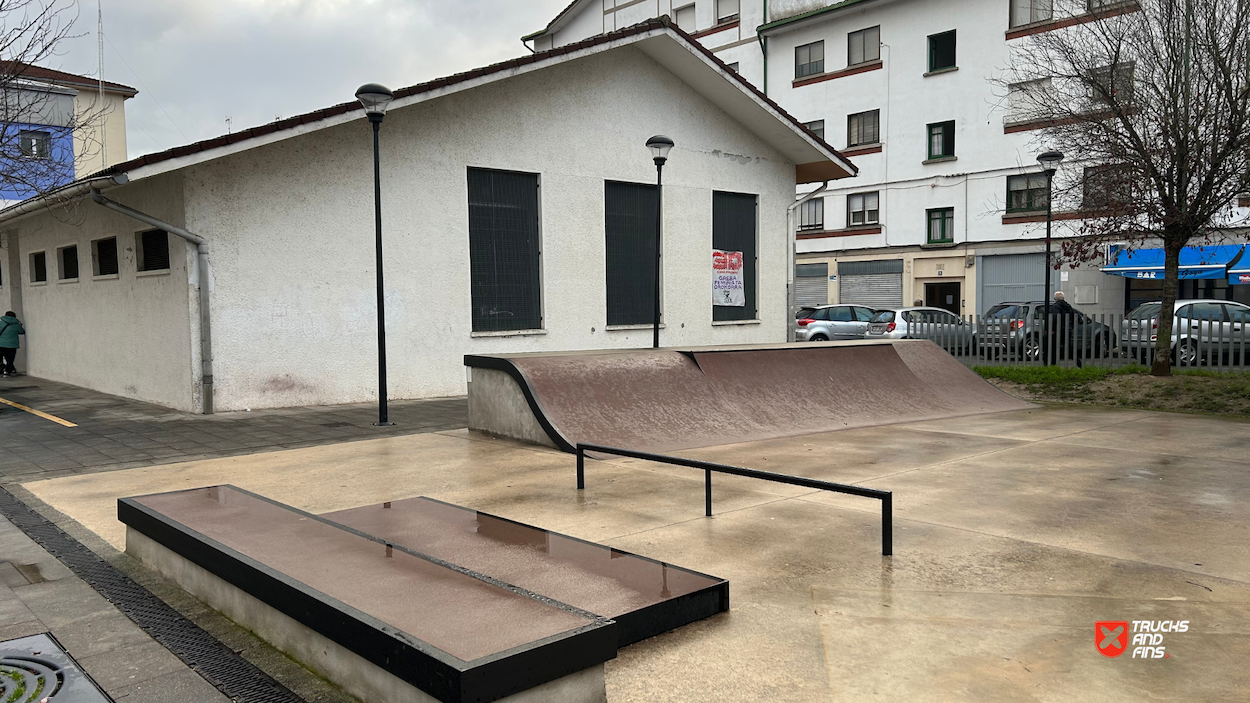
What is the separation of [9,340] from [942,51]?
31.2m

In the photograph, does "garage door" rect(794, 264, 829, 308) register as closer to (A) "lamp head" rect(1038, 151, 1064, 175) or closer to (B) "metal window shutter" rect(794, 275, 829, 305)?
(B) "metal window shutter" rect(794, 275, 829, 305)

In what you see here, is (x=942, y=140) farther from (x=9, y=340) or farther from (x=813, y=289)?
(x=9, y=340)

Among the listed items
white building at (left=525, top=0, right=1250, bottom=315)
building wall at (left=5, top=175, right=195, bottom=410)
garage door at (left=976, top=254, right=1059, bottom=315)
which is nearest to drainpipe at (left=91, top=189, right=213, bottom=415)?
building wall at (left=5, top=175, right=195, bottom=410)

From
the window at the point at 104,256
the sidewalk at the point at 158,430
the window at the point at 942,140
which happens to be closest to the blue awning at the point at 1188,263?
the window at the point at 942,140

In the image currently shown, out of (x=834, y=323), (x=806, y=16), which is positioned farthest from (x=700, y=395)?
(x=806, y=16)

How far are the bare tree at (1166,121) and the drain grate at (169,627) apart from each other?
1385 centimetres

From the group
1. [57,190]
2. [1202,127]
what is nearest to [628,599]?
[57,190]

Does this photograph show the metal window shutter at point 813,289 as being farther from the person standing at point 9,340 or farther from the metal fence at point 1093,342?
the person standing at point 9,340

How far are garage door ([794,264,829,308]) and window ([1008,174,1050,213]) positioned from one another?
8114 mm

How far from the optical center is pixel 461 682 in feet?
8.57

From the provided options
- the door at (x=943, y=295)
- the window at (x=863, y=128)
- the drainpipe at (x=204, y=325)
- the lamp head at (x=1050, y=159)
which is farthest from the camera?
the window at (x=863, y=128)

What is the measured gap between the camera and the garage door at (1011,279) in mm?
31469

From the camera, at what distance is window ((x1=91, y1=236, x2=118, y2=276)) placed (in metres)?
14.6

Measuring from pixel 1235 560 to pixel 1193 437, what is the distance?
5.62 m
